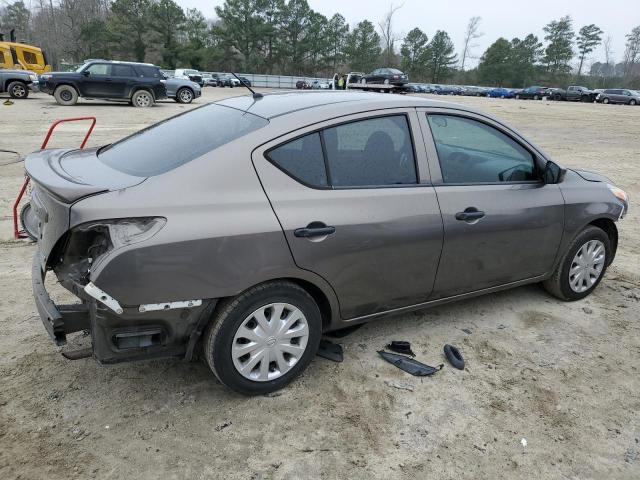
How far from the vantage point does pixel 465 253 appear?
342cm

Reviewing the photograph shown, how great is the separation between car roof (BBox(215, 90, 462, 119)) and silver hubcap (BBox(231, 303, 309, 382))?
1.14m

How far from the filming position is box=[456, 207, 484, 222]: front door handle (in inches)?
131

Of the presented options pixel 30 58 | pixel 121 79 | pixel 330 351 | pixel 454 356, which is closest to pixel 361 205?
pixel 330 351

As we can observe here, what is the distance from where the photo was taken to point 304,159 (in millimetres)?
2857

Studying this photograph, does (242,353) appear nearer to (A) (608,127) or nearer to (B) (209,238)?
(B) (209,238)

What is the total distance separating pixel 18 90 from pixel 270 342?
23.6 metres

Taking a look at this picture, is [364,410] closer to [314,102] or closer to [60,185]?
[314,102]

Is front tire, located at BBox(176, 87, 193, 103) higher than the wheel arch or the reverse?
the reverse

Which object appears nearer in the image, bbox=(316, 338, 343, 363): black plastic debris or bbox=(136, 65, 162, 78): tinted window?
bbox=(316, 338, 343, 363): black plastic debris

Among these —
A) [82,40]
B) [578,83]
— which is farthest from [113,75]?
[578,83]

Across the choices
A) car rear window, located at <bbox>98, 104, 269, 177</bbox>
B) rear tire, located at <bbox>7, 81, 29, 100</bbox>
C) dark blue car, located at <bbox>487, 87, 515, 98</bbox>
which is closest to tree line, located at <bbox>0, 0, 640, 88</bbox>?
dark blue car, located at <bbox>487, 87, 515, 98</bbox>

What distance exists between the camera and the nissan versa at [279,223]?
2436mm

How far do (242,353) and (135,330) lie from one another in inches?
23.0

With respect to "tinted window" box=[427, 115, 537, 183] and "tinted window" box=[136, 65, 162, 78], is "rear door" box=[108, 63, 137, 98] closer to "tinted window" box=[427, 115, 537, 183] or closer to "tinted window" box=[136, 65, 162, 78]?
"tinted window" box=[136, 65, 162, 78]
